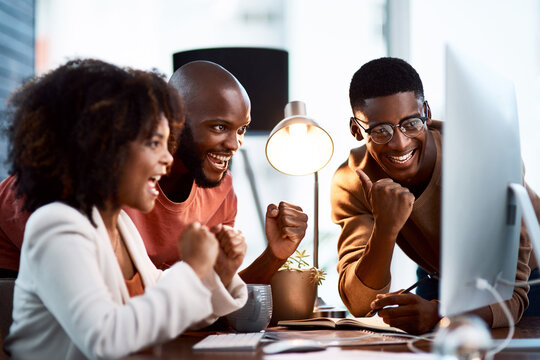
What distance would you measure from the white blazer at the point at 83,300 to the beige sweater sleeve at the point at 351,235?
2.64 ft

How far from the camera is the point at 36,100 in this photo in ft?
3.68

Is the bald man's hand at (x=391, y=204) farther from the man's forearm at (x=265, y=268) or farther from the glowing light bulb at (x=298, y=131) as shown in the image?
the glowing light bulb at (x=298, y=131)

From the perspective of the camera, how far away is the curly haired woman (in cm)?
95

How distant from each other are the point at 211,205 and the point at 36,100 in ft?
3.02

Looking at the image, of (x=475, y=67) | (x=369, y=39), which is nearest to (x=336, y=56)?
(x=369, y=39)

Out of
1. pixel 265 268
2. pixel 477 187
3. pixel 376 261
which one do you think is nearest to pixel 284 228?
pixel 265 268

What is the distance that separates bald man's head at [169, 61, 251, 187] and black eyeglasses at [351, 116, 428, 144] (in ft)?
1.29

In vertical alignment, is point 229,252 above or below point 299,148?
below

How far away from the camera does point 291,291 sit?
1.59m

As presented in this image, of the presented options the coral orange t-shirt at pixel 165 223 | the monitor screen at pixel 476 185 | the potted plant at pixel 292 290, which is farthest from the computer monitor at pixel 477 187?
the coral orange t-shirt at pixel 165 223

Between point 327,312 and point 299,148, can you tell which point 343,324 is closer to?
point 327,312

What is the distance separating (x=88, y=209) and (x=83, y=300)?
22 centimetres

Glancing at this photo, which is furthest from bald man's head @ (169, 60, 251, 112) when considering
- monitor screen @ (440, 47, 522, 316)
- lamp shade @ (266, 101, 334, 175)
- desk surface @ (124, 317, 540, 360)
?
monitor screen @ (440, 47, 522, 316)

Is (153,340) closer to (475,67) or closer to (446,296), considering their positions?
(446,296)
